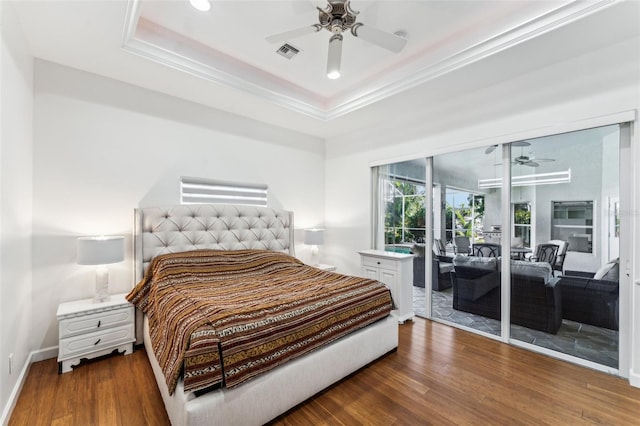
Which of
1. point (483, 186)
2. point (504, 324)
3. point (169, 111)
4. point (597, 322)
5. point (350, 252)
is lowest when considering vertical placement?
point (504, 324)

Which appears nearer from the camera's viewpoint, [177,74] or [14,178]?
[14,178]

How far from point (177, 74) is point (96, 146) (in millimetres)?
1091

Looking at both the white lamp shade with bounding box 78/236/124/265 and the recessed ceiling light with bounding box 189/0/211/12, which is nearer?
the recessed ceiling light with bounding box 189/0/211/12

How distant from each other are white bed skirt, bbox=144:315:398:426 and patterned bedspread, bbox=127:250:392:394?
0.23 ft

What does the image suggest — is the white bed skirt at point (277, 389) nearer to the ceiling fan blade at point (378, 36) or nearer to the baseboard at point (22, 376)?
the baseboard at point (22, 376)

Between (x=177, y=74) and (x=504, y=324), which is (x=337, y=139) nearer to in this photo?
(x=177, y=74)

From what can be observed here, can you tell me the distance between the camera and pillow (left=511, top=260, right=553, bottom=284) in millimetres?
2723

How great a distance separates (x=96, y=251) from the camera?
242cm

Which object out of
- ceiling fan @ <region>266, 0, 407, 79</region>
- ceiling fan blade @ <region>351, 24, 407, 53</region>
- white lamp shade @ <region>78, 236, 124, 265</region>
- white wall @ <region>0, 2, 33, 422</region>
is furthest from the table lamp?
ceiling fan blade @ <region>351, 24, 407, 53</region>

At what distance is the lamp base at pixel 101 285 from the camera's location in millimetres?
2564

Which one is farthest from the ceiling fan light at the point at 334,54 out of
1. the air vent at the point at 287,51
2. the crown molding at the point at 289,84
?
the crown molding at the point at 289,84

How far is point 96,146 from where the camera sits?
9.21ft

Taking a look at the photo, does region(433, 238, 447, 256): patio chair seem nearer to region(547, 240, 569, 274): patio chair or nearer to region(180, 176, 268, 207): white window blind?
region(547, 240, 569, 274): patio chair

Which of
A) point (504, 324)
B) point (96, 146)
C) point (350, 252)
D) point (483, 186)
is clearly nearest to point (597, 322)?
point (504, 324)
